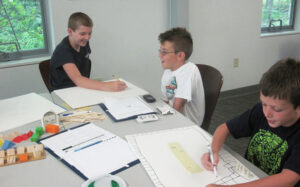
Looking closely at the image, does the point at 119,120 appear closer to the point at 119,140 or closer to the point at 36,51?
the point at 119,140

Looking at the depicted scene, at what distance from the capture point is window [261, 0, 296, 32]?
3844mm

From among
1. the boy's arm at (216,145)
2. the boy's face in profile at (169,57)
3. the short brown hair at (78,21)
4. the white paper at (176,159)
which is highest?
the short brown hair at (78,21)

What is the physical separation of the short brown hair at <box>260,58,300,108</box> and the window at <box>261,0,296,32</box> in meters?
3.17

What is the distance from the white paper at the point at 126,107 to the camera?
138 centimetres

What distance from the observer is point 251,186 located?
0.83 m

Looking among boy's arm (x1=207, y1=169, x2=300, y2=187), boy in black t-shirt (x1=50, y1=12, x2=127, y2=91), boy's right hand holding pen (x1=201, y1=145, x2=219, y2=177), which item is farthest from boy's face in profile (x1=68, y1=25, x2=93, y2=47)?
boy's arm (x1=207, y1=169, x2=300, y2=187)

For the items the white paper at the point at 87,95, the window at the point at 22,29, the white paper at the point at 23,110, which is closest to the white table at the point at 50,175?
the white paper at the point at 23,110

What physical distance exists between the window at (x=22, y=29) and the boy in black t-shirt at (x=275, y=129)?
2066 millimetres

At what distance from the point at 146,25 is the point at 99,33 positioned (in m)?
0.50

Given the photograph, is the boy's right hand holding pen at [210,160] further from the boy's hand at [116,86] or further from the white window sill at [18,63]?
the white window sill at [18,63]

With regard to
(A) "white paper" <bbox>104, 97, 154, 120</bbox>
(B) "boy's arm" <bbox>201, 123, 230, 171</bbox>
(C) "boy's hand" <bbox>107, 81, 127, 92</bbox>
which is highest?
(C) "boy's hand" <bbox>107, 81, 127, 92</bbox>

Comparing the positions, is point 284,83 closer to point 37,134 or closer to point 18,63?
point 37,134

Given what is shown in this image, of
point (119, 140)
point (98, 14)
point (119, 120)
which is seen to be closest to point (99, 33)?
point (98, 14)

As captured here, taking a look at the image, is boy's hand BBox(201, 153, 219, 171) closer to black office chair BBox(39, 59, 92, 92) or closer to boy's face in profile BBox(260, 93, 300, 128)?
boy's face in profile BBox(260, 93, 300, 128)
